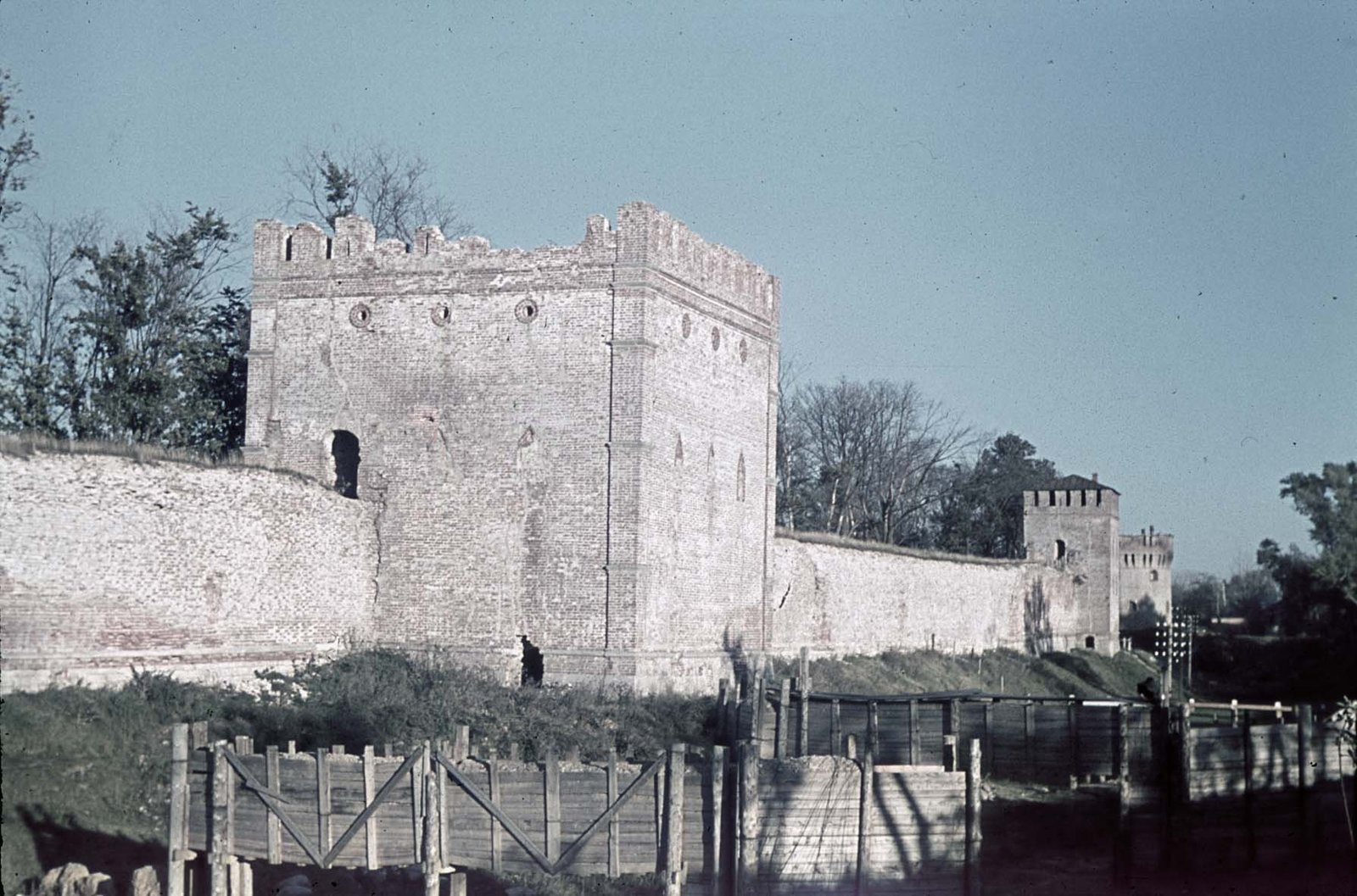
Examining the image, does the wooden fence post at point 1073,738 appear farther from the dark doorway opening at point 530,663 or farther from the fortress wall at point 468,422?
the dark doorway opening at point 530,663

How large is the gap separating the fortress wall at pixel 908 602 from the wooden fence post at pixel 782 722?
30.7 feet

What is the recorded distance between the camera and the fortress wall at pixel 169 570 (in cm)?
1944

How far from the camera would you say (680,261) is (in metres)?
26.8

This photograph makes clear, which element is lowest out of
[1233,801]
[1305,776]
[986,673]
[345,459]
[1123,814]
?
[1123,814]

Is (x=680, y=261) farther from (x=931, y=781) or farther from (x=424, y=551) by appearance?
(x=931, y=781)

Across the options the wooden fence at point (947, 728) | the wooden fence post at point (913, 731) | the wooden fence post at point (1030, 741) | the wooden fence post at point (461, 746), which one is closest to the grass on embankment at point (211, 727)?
the wooden fence at point (947, 728)

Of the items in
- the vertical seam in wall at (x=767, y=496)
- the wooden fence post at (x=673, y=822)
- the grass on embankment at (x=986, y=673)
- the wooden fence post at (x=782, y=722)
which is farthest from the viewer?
the grass on embankment at (x=986, y=673)

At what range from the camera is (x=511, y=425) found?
85.1 feet

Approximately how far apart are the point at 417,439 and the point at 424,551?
1.84 meters

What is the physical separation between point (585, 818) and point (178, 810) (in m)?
3.59

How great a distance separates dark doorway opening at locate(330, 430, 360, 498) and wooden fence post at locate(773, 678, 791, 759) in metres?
9.64

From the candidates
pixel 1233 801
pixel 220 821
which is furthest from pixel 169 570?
pixel 1233 801

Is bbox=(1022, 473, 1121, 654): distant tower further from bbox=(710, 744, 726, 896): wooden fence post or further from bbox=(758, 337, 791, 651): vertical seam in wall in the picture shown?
bbox=(710, 744, 726, 896): wooden fence post

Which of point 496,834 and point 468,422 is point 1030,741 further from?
point 468,422
